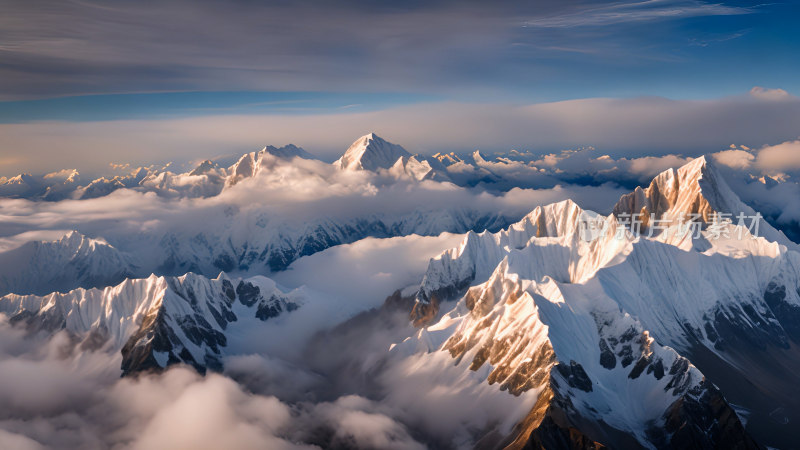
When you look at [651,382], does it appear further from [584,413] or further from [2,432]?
[2,432]

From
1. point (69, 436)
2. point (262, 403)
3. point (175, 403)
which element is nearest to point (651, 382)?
point (262, 403)

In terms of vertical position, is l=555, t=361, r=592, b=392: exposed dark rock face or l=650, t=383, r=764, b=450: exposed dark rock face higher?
l=555, t=361, r=592, b=392: exposed dark rock face

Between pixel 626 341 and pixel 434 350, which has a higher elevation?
pixel 626 341

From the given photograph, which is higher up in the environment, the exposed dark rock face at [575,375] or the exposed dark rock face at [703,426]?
the exposed dark rock face at [575,375]

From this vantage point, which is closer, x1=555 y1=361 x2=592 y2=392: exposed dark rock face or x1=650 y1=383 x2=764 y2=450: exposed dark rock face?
x1=650 y1=383 x2=764 y2=450: exposed dark rock face

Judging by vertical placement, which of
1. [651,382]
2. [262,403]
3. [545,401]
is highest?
[545,401]

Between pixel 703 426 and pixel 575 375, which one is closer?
pixel 703 426

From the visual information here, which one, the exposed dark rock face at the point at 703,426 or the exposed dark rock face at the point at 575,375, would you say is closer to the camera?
the exposed dark rock face at the point at 703,426

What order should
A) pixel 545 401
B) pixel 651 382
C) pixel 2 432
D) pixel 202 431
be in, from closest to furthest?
pixel 545 401 < pixel 651 382 < pixel 202 431 < pixel 2 432

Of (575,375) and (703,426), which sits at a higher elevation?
(575,375)

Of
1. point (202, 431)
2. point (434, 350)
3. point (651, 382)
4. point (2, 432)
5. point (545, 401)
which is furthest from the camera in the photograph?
point (434, 350)

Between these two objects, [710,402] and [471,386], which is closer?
[710,402]
